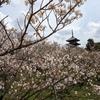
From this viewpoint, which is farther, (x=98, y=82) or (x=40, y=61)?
(x=98, y=82)

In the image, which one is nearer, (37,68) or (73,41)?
(37,68)

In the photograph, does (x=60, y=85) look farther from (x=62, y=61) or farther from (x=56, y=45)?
(x=56, y=45)

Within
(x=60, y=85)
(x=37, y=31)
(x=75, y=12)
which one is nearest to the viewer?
(x=37, y=31)

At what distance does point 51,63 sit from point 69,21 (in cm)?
585

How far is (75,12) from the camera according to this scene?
2885 millimetres

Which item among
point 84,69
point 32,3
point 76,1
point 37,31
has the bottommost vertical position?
point 37,31

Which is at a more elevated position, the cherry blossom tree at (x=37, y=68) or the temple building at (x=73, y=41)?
the temple building at (x=73, y=41)

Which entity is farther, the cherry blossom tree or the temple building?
the temple building

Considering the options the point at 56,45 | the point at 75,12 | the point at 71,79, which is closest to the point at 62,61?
the point at 71,79

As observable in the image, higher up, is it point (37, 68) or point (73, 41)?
point (73, 41)

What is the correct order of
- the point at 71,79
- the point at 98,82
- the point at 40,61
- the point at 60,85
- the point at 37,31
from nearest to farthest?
1. the point at 37,31
2. the point at 71,79
3. the point at 60,85
4. the point at 40,61
5. the point at 98,82

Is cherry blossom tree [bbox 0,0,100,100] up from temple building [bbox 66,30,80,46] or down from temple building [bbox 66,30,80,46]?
down

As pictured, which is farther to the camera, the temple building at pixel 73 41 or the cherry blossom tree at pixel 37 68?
the temple building at pixel 73 41

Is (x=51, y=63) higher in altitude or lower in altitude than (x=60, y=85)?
higher
